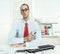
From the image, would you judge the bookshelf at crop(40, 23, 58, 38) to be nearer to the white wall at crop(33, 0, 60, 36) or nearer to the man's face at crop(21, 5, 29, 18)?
the white wall at crop(33, 0, 60, 36)

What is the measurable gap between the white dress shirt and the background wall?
74 mm

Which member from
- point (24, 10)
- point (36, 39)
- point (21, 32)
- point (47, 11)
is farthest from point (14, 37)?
point (47, 11)

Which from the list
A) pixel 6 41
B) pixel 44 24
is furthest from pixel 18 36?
pixel 44 24

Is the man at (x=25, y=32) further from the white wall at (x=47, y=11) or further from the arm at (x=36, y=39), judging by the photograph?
the white wall at (x=47, y=11)

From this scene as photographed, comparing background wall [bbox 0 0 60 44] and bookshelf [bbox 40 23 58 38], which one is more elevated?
background wall [bbox 0 0 60 44]

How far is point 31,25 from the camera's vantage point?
7.64 ft

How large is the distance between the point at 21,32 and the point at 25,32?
0.06 metres

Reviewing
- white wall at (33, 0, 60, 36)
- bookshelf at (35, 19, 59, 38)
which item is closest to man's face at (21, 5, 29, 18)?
white wall at (33, 0, 60, 36)

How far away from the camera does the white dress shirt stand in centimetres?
228

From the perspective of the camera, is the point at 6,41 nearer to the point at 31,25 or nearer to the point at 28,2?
the point at 31,25

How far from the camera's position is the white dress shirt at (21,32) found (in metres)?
2.28

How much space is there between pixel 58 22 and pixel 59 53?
55cm

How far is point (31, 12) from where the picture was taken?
2.32m

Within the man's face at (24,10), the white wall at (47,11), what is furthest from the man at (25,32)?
the white wall at (47,11)
